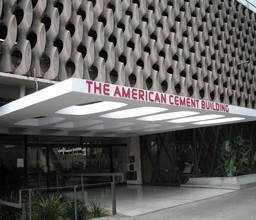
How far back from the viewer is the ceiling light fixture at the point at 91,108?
967 centimetres

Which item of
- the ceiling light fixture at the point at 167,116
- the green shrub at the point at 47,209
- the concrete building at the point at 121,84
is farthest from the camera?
the ceiling light fixture at the point at 167,116

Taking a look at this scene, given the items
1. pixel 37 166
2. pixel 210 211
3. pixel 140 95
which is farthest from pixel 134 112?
pixel 37 166

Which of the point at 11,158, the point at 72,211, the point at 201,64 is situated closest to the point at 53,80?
the point at 11,158

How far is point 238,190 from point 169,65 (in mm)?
7458

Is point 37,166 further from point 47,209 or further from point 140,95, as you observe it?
point 140,95

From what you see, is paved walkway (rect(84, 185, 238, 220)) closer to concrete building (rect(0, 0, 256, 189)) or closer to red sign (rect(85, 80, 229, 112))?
Result: concrete building (rect(0, 0, 256, 189))

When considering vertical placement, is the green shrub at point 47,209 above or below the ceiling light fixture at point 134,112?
below

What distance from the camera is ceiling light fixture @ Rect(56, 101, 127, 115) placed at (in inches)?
381

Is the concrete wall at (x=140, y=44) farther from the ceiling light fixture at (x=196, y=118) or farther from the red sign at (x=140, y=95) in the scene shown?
the red sign at (x=140, y=95)

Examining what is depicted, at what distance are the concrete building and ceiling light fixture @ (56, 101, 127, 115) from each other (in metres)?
0.04

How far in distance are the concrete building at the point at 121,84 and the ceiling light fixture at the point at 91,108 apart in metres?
0.04

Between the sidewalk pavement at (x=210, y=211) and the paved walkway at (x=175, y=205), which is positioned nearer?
the sidewalk pavement at (x=210, y=211)

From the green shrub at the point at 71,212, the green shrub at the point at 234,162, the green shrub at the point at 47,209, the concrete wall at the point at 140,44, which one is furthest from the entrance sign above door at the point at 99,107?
the green shrub at the point at 234,162

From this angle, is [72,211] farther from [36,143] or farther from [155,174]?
[155,174]
